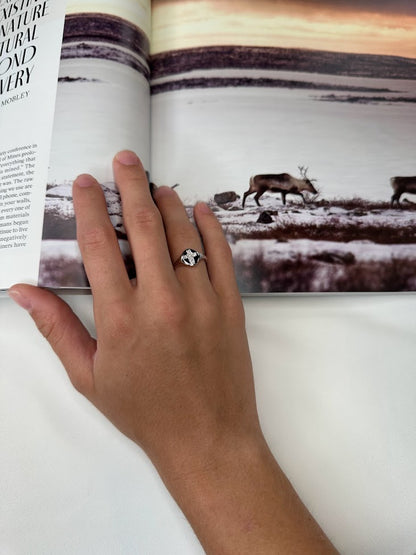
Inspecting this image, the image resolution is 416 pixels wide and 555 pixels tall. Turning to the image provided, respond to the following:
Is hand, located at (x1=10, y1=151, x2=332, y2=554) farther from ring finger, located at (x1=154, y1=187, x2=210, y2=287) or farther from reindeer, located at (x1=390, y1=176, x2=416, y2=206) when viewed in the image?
reindeer, located at (x1=390, y1=176, x2=416, y2=206)

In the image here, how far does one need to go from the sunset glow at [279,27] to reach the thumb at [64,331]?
0.38 m

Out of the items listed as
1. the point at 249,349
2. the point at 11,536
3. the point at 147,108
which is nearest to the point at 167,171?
the point at 147,108

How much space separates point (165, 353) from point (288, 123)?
0.38 m

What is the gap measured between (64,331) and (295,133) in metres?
0.40

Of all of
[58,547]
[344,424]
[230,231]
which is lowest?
[58,547]

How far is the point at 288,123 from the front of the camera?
2.09 feet

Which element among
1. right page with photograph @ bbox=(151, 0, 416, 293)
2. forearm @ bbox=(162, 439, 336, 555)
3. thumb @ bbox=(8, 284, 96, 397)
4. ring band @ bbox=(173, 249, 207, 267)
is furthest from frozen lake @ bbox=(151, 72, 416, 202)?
forearm @ bbox=(162, 439, 336, 555)

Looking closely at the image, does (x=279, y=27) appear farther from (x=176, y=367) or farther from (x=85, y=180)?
(x=176, y=367)

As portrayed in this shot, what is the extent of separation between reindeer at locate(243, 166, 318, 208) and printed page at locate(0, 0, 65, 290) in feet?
0.88

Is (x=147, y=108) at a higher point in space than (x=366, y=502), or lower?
higher

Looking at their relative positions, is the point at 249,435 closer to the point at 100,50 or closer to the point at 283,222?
the point at 283,222

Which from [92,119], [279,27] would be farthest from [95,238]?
[279,27]

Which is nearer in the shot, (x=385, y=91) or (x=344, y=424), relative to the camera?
(x=344, y=424)

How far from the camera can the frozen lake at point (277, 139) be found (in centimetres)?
61
